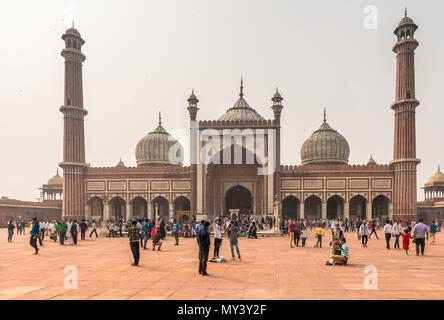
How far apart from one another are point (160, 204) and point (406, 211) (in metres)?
25.2

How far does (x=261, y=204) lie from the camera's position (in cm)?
3872

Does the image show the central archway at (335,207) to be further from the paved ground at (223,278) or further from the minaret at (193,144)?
the paved ground at (223,278)

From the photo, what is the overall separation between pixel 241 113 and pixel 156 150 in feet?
42.5

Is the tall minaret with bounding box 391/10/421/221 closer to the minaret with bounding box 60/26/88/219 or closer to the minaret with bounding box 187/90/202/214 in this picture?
the minaret with bounding box 187/90/202/214

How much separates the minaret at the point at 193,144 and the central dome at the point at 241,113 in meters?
6.13

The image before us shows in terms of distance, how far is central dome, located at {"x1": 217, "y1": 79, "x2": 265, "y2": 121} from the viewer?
144 ft

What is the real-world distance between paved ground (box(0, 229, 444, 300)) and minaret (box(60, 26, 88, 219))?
92.7 feet

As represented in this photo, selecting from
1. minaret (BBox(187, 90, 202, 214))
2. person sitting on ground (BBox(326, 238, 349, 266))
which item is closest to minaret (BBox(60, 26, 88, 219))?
minaret (BBox(187, 90, 202, 214))

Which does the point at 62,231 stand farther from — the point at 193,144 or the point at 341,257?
the point at 193,144

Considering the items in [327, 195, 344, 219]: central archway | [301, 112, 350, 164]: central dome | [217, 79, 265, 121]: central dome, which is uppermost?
[217, 79, 265, 121]: central dome

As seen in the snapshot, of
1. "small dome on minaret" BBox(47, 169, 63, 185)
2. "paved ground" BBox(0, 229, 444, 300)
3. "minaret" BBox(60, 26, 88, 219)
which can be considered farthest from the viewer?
"small dome on minaret" BBox(47, 169, 63, 185)

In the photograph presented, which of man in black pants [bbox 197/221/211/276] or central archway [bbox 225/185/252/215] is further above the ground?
man in black pants [bbox 197/221/211/276]

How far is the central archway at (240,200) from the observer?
4156cm
